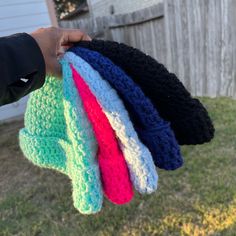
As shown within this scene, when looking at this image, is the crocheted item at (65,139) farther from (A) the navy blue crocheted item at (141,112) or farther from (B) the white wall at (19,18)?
(B) the white wall at (19,18)

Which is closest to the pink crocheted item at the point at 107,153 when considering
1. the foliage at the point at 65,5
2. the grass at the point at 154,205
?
the grass at the point at 154,205

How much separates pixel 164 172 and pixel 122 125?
2891mm

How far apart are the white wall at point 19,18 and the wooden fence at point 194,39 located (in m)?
1.43

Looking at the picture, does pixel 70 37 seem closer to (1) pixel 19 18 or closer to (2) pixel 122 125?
(2) pixel 122 125

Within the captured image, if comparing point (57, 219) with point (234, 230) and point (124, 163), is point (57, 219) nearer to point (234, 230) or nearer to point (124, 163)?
point (234, 230)

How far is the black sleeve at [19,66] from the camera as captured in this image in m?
0.92

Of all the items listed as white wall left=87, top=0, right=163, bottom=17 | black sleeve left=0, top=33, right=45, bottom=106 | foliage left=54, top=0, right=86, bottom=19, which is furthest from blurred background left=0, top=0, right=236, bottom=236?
foliage left=54, top=0, right=86, bottom=19

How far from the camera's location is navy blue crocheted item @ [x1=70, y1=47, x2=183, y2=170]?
1.10m

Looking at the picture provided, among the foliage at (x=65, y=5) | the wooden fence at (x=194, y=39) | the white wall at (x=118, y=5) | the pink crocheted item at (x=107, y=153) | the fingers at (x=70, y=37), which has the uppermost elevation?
the fingers at (x=70, y=37)

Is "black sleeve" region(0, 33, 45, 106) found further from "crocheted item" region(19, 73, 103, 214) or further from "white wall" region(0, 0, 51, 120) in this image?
"white wall" region(0, 0, 51, 120)

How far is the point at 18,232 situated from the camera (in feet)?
10.8

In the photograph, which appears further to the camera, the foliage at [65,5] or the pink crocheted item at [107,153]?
the foliage at [65,5]

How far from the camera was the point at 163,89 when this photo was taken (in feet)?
3.61

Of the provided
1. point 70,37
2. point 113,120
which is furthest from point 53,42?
point 113,120
